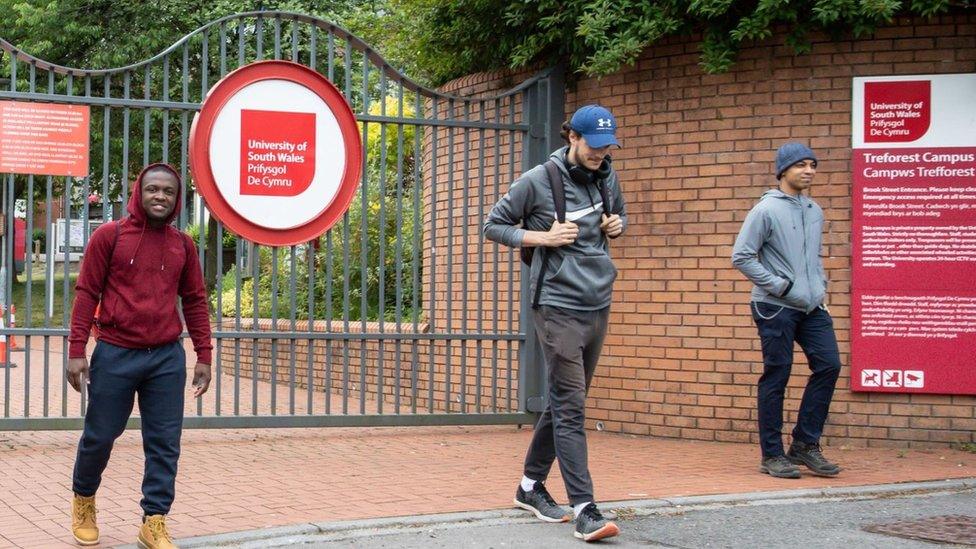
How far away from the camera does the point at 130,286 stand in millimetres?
4688

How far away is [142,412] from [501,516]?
1.71 m

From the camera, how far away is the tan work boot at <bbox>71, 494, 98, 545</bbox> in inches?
189

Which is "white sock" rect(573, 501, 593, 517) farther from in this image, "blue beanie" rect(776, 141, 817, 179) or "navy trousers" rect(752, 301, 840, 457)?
"blue beanie" rect(776, 141, 817, 179)

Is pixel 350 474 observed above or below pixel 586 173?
below

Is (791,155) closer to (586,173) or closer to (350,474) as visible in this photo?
(586,173)

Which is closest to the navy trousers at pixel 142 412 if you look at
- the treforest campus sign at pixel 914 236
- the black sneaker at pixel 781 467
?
the black sneaker at pixel 781 467

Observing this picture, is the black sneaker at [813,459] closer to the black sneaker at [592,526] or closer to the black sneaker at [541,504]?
the black sneaker at [541,504]

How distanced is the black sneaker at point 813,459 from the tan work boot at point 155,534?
11.7 ft

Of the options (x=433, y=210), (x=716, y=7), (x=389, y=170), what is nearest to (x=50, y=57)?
(x=389, y=170)

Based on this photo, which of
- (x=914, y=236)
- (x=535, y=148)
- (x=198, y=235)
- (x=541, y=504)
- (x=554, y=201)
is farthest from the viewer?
(x=198, y=235)

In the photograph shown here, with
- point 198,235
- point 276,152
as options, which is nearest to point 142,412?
point 276,152

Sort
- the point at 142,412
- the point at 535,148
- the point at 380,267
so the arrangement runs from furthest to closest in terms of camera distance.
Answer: the point at 535,148 → the point at 380,267 → the point at 142,412

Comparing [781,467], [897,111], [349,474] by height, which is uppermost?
[897,111]

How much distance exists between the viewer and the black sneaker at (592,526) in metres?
4.90
